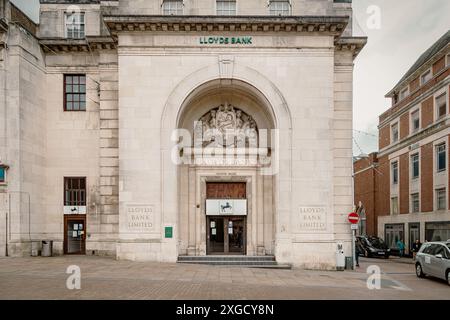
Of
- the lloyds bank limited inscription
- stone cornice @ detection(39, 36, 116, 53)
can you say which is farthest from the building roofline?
stone cornice @ detection(39, 36, 116, 53)

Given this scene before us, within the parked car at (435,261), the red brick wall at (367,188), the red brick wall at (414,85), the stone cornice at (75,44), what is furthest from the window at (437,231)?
the stone cornice at (75,44)

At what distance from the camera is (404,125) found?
132 feet

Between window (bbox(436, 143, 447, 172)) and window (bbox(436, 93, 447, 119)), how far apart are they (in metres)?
2.39

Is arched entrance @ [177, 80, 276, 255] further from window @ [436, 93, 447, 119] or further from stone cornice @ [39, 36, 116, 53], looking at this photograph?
window @ [436, 93, 447, 119]

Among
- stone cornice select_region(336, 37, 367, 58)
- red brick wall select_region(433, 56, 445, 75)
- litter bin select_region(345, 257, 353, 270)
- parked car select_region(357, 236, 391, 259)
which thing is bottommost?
parked car select_region(357, 236, 391, 259)

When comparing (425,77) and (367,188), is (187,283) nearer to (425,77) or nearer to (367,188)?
(425,77)

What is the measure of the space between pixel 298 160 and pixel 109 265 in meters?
10.1

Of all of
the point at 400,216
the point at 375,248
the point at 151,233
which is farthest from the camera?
the point at 400,216

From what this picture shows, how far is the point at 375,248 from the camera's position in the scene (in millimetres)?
36188

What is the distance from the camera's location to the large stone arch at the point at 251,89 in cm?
2131

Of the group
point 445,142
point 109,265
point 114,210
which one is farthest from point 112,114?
point 445,142

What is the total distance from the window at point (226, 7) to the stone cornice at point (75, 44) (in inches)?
233

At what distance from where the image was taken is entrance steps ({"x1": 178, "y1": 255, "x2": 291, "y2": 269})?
2083 cm

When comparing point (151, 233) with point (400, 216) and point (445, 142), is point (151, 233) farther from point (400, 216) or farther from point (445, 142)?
point (400, 216)
